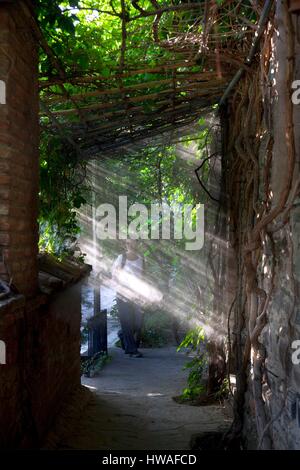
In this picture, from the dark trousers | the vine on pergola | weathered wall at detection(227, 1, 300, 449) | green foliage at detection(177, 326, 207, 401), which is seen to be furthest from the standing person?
weathered wall at detection(227, 1, 300, 449)

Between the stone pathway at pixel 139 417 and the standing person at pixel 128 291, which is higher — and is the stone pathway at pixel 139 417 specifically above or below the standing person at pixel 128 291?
below

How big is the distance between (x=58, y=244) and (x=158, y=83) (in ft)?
6.73

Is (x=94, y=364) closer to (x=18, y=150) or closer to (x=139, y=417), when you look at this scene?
(x=139, y=417)

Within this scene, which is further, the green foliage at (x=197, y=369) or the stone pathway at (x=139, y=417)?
the green foliage at (x=197, y=369)

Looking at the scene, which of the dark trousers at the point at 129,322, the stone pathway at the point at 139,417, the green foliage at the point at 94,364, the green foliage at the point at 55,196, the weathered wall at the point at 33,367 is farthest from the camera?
the dark trousers at the point at 129,322

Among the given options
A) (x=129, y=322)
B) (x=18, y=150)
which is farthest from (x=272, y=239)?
(x=129, y=322)

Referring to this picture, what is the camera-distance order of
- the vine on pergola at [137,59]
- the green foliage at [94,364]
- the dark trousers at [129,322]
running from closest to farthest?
the vine on pergola at [137,59], the green foliage at [94,364], the dark trousers at [129,322]

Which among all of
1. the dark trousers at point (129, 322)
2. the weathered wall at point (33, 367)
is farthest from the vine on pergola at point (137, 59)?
the dark trousers at point (129, 322)

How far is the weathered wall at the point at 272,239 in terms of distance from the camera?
9.93 feet

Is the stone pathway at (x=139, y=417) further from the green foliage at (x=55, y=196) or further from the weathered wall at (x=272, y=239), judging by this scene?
the green foliage at (x=55, y=196)

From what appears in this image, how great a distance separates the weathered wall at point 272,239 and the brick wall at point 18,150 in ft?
5.11

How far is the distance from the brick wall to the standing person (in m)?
5.49

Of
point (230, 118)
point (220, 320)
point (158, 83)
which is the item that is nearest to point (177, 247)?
point (220, 320)

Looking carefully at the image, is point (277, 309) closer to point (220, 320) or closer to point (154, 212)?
point (220, 320)
